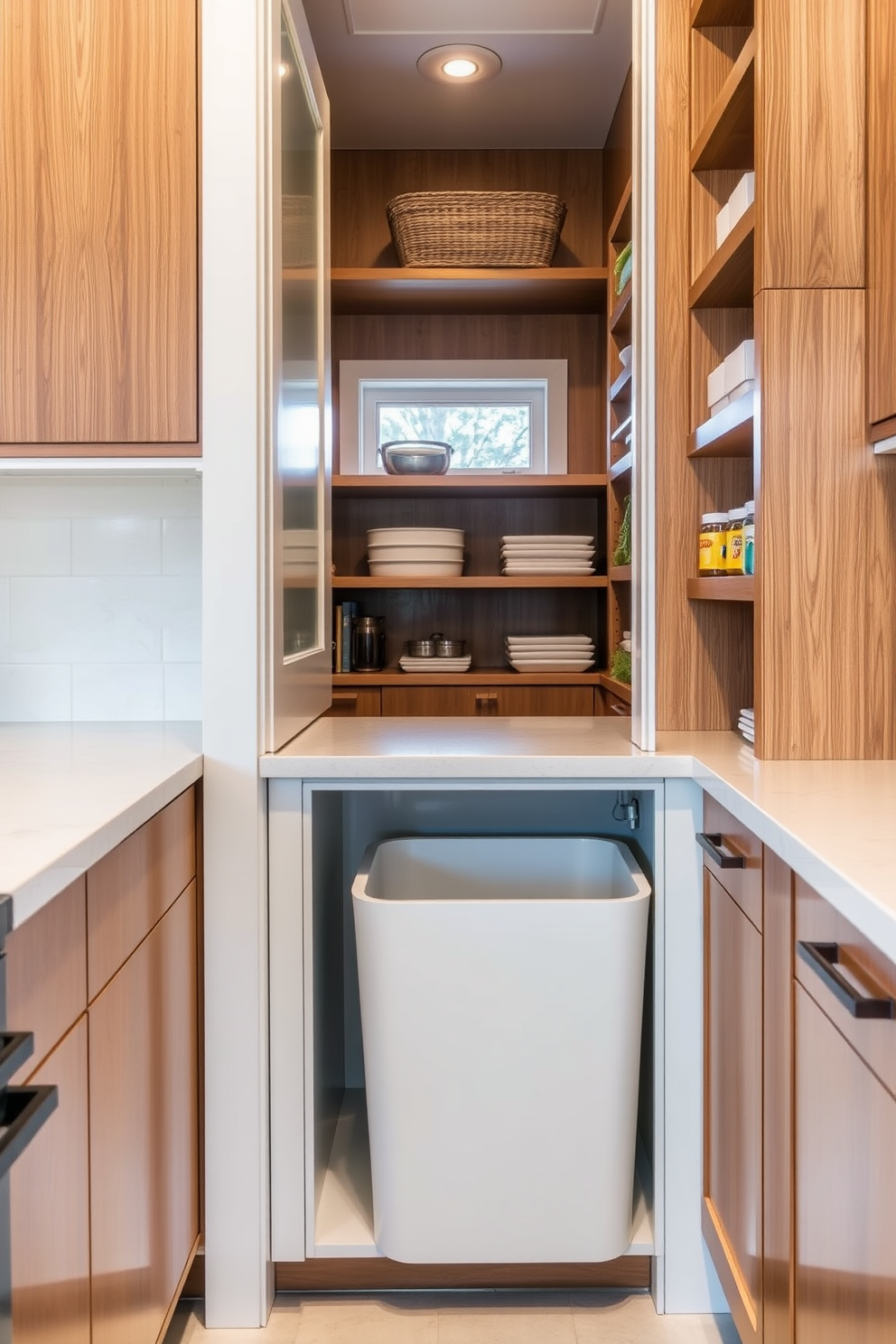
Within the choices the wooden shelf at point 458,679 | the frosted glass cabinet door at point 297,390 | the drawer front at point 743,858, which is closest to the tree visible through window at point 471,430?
the wooden shelf at point 458,679

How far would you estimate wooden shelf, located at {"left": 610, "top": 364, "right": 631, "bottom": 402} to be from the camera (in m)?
3.01

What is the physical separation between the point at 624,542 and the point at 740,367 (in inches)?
51.2

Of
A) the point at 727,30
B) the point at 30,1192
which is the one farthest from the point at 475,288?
the point at 30,1192

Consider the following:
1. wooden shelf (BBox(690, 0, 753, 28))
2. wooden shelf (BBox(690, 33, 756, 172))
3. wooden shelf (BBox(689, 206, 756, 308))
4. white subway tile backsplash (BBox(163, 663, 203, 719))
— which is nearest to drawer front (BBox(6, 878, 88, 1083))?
white subway tile backsplash (BBox(163, 663, 203, 719))

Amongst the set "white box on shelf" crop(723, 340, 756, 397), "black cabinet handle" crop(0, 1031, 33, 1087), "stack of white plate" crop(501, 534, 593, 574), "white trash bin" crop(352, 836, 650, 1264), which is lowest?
"white trash bin" crop(352, 836, 650, 1264)

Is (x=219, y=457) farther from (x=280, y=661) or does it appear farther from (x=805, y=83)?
(x=805, y=83)

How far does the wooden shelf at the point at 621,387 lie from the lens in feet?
9.87

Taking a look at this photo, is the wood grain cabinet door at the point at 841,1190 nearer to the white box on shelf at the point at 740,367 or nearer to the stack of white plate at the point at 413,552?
the white box on shelf at the point at 740,367

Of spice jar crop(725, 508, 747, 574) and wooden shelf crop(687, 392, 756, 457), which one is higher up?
wooden shelf crop(687, 392, 756, 457)

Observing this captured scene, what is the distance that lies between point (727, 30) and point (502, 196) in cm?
133

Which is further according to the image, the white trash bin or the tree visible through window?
the tree visible through window

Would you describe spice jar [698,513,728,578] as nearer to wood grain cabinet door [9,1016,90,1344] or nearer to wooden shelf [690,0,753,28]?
wooden shelf [690,0,753,28]

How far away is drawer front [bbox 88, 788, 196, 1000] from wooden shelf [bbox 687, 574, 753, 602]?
2.88 ft

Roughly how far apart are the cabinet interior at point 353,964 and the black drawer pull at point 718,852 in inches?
4.4
